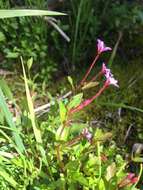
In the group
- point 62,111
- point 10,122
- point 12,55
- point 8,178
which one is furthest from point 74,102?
point 12,55

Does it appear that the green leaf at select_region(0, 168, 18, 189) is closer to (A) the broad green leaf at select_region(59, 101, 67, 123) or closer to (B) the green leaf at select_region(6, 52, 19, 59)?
(A) the broad green leaf at select_region(59, 101, 67, 123)

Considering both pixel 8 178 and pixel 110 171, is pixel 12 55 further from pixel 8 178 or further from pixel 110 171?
pixel 110 171

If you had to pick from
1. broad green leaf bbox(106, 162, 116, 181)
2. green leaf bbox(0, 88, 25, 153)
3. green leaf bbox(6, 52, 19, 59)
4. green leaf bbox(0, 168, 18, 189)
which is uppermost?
green leaf bbox(0, 88, 25, 153)

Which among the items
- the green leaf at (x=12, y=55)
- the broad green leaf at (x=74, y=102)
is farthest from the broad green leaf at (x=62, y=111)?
the green leaf at (x=12, y=55)

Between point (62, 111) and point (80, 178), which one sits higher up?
point (62, 111)

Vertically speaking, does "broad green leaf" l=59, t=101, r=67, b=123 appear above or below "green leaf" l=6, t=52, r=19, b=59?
above

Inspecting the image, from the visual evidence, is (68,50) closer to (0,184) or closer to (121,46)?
(121,46)

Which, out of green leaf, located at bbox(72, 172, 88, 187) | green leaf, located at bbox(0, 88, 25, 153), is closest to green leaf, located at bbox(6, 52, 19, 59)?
green leaf, located at bbox(0, 88, 25, 153)

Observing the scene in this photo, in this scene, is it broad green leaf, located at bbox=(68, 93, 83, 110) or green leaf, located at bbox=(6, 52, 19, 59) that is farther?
green leaf, located at bbox=(6, 52, 19, 59)

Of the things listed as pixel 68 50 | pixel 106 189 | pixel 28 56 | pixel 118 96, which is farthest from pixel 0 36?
pixel 106 189

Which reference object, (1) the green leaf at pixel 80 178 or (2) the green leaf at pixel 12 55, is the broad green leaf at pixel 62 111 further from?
(2) the green leaf at pixel 12 55

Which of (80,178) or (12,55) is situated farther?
(12,55)
